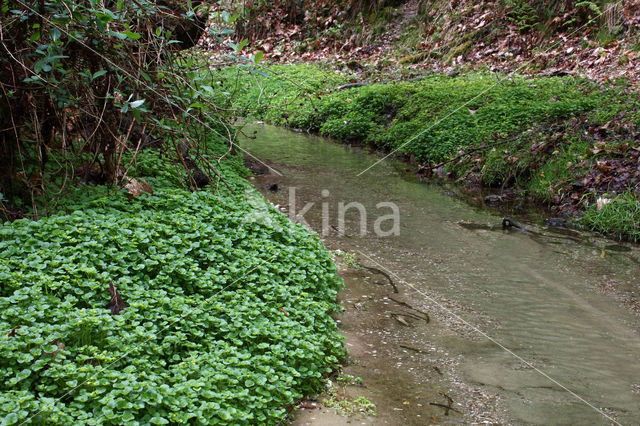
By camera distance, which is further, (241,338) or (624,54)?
(624,54)

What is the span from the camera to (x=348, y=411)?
3.34 metres

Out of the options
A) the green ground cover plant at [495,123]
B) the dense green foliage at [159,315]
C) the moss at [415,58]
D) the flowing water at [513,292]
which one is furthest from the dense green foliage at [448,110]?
the dense green foliage at [159,315]

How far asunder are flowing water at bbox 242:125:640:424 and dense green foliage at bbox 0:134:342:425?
1.12 metres

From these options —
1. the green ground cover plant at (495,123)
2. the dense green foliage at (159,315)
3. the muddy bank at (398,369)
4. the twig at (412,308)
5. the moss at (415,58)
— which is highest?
the moss at (415,58)

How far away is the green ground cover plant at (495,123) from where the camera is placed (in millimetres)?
8008

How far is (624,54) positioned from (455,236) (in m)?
5.96

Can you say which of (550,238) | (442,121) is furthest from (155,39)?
(442,121)

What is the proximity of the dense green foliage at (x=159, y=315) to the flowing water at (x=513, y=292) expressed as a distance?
1120 millimetres

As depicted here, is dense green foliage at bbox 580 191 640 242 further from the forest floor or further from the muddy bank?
the muddy bank

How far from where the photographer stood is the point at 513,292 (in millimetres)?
5363

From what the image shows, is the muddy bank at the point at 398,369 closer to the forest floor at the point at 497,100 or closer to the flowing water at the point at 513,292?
the flowing water at the point at 513,292

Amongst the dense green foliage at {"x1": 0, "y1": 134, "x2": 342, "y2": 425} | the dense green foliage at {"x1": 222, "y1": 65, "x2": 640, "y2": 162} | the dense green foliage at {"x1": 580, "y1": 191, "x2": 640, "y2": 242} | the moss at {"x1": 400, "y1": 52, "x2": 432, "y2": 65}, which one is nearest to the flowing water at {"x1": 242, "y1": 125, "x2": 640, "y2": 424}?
the dense green foliage at {"x1": 580, "y1": 191, "x2": 640, "y2": 242}

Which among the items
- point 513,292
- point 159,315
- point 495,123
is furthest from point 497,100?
point 159,315

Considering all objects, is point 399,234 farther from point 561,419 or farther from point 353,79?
point 353,79
